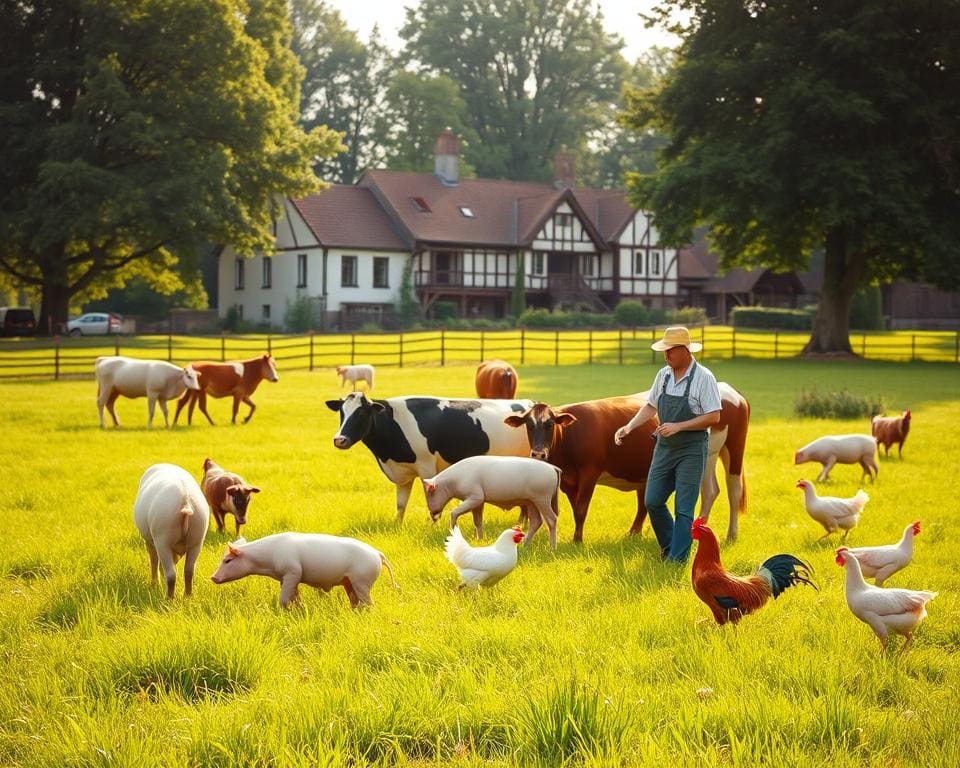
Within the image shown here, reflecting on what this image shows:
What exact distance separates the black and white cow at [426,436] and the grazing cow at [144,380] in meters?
9.26

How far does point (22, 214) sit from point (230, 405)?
73.5ft

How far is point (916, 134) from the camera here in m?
38.2

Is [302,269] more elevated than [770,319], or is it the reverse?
[302,269]

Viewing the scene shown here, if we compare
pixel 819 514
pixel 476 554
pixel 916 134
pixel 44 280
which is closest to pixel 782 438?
pixel 819 514

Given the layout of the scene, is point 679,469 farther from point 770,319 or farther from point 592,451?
point 770,319

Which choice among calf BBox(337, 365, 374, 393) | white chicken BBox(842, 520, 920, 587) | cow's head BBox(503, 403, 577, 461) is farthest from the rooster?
calf BBox(337, 365, 374, 393)

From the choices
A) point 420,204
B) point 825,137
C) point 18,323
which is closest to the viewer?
point 825,137

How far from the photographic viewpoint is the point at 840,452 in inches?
524

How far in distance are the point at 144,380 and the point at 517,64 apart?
247 ft

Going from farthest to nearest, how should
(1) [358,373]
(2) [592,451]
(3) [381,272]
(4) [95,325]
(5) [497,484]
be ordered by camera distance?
(3) [381,272] < (4) [95,325] < (1) [358,373] < (2) [592,451] < (5) [497,484]

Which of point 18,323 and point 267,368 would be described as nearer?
point 267,368

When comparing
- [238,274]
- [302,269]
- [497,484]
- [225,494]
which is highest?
[302,269]

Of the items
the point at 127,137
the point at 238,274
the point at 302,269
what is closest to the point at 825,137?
the point at 127,137

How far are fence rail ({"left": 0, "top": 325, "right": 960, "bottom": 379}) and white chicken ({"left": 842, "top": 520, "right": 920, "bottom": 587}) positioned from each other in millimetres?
27699
